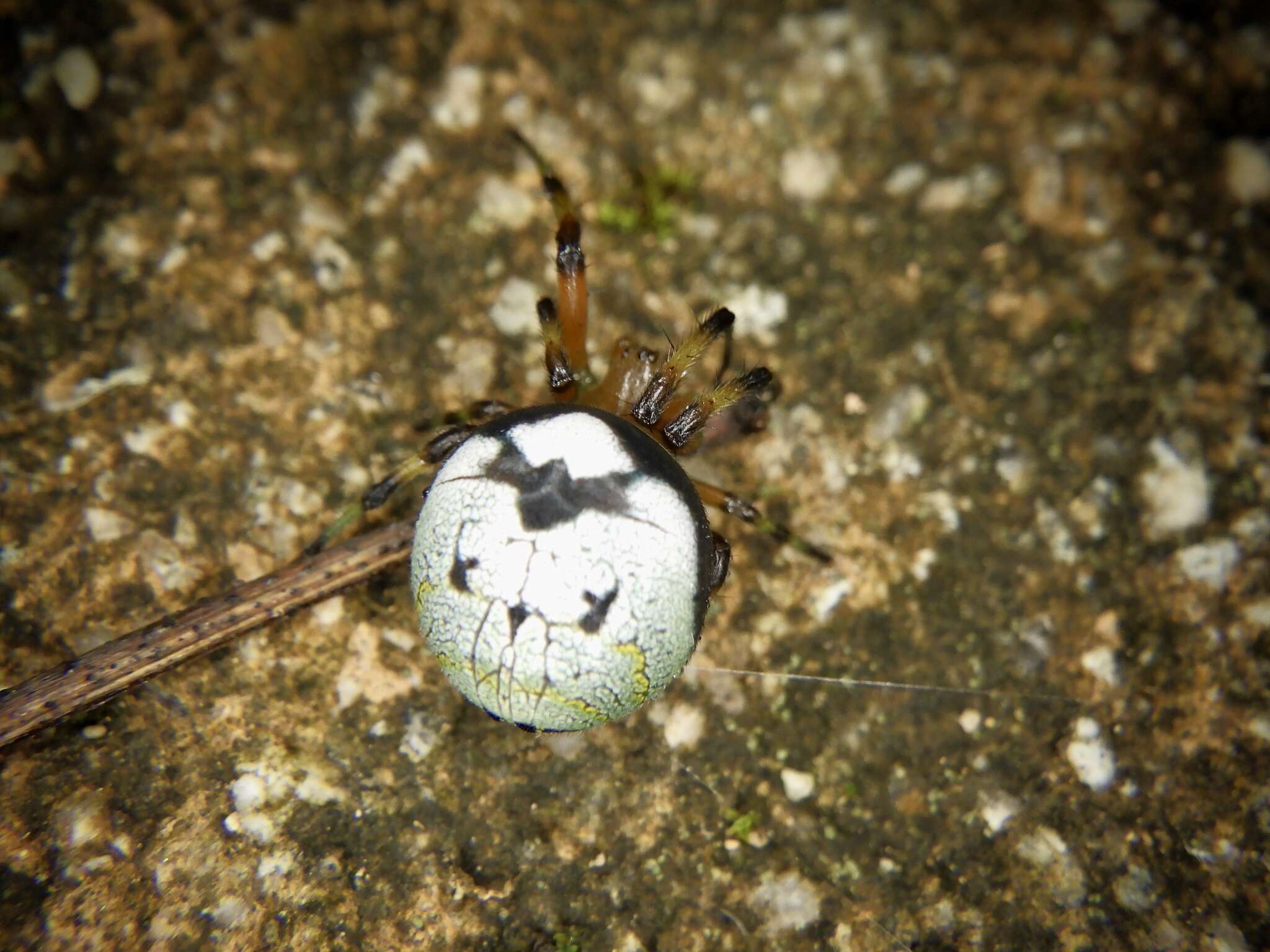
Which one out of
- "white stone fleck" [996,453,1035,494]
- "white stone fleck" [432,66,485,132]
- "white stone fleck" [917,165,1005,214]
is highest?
"white stone fleck" [432,66,485,132]

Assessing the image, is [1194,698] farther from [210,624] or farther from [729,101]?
[210,624]

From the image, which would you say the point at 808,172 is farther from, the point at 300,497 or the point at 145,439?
the point at 145,439

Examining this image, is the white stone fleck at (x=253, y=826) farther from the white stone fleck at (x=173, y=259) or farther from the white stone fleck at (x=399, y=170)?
the white stone fleck at (x=399, y=170)

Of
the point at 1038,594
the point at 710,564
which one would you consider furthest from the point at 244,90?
the point at 1038,594

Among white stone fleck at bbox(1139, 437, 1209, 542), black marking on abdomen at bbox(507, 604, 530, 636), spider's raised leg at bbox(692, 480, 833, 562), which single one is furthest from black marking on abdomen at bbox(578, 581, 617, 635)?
white stone fleck at bbox(1139, 437, 1209, 542)

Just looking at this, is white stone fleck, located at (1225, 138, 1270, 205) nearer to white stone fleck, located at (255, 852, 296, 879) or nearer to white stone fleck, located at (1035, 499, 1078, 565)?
white stone fleck, located at (1035, 499, 1078, 565)

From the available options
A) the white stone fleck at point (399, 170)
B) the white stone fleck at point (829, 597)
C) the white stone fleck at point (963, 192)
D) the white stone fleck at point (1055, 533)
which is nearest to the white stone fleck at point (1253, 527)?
the white stone fleck at point (1055, 533)
